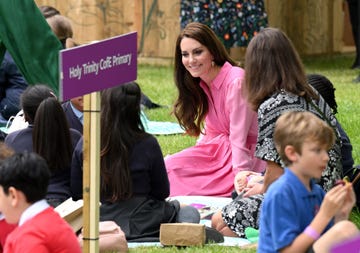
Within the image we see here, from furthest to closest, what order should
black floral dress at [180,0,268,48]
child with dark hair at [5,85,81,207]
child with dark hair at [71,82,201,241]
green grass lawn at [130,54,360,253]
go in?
black floral dress at [180,0,268,48] < green grass lawn at [130,54,360,253] < child with dark hair at [5,85,81,207] < child with dark hair at [71,82,201,241]

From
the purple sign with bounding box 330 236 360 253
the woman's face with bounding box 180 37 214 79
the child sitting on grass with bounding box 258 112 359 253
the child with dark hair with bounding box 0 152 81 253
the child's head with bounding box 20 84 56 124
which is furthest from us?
the woman's face with bounding box 180 37 214 79

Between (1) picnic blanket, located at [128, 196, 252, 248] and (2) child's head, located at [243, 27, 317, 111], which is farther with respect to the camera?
(1) picnic blanket, located at [128, 196, 252, 248]

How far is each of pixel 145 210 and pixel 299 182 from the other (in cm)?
188

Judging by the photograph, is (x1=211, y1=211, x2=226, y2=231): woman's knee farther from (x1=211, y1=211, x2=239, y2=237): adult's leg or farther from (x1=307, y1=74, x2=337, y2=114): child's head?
(x1=307, y1=74, x2=337, y2=114): child's head

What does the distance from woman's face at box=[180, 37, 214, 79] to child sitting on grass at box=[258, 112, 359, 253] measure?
9.19 ft

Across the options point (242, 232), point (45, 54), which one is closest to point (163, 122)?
point (45, 54)

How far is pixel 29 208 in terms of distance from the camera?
442 cm

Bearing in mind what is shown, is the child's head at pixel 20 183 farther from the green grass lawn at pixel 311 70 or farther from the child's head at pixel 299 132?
the green grass lawn at pixel 311 70

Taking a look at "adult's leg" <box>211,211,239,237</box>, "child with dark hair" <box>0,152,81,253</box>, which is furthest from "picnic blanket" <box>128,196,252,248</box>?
"child with dark hair" <box>0,152,81,253</box>

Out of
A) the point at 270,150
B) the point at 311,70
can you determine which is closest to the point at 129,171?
the point at 270,150

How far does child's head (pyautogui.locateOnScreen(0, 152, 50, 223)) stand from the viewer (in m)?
4.43

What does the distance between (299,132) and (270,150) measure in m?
1.37

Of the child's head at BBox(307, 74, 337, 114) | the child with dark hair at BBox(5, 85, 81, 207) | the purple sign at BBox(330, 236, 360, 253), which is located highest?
the purple sign at BBox(330, 236, 360, 253)

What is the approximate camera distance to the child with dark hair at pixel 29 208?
Result: 4.36m
